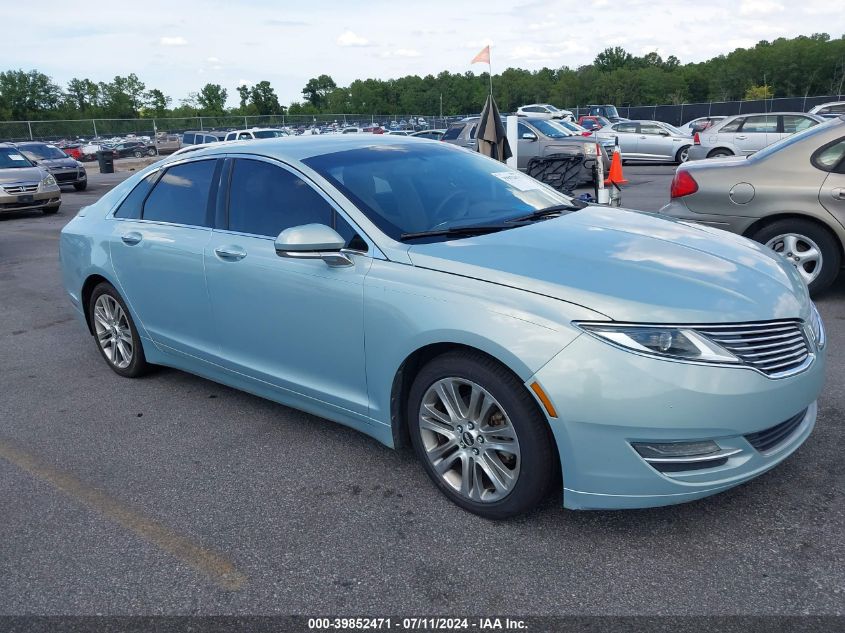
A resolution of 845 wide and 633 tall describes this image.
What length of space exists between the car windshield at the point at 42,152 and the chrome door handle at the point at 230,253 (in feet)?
67.6

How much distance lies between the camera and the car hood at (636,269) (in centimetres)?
270

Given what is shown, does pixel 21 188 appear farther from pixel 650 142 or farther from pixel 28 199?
pixel 650 142

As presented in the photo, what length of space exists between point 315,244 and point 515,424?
1.23 m

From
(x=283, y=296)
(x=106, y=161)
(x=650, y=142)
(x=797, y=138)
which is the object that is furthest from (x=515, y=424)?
(x=106, y=161)

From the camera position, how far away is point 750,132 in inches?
748

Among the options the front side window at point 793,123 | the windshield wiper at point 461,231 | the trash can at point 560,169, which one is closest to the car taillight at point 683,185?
the windshield wiper at point 461,231

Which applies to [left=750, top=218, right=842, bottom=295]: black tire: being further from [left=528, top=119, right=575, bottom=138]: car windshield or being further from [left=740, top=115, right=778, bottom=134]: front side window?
[left=740, top=115, right=778, bottom=134]: front side window

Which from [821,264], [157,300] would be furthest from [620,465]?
[821,264]

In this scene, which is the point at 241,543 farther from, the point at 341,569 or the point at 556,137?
the point at 556,137

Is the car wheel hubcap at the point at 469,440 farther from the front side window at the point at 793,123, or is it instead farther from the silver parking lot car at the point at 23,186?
the front side window at the point at 793,123

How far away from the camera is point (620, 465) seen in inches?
104

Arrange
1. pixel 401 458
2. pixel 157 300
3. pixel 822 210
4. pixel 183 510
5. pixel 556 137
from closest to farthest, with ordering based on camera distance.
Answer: pixel 183 510, pixel 401 458, pixel 157 300, pixel 822 210, pixel 556 137

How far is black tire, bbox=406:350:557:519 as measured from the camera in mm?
2754

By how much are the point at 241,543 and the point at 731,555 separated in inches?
77.9
